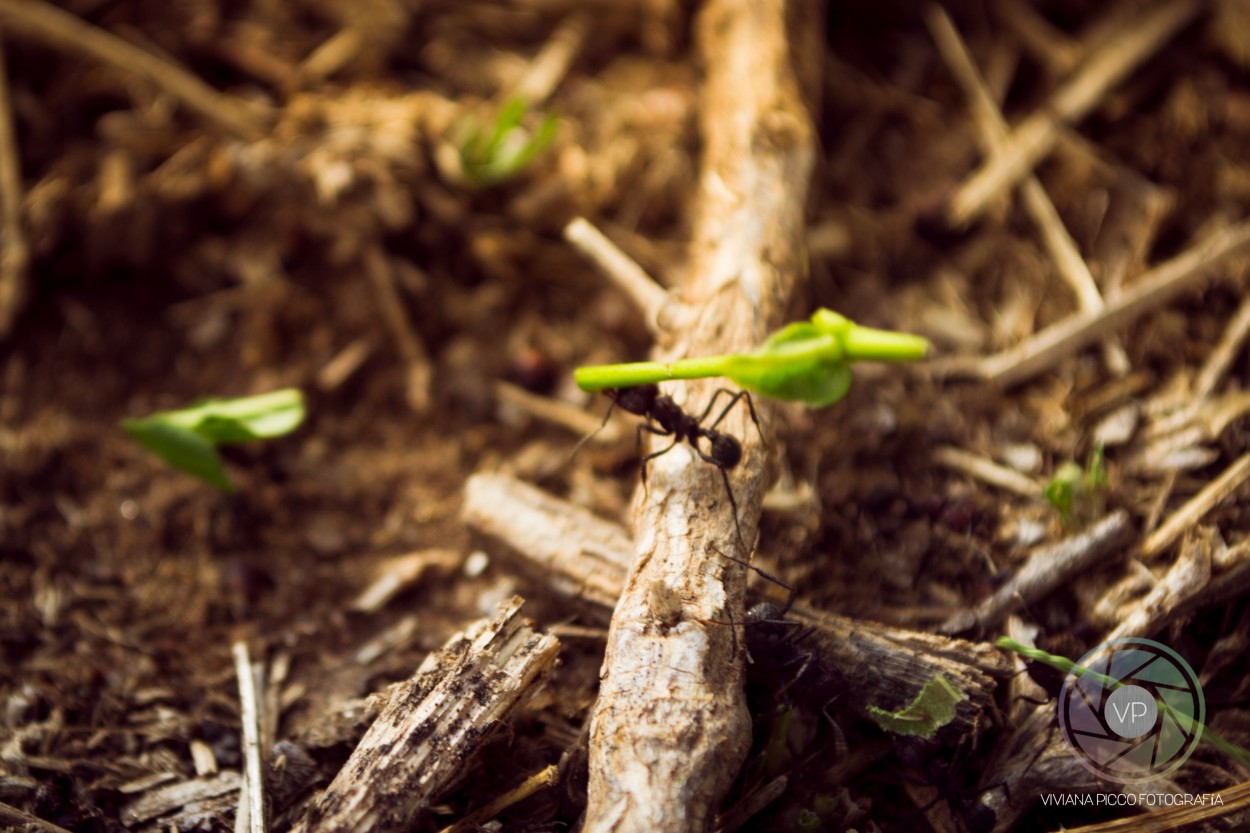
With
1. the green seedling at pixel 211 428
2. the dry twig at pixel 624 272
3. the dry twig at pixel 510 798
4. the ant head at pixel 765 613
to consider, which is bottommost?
the dry twig at pixel 510 798

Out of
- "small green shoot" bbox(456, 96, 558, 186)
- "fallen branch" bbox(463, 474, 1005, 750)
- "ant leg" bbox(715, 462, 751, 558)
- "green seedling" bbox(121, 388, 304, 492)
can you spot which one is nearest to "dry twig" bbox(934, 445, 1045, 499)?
"fallen branch" bbox(463, 474, 1005, 750)

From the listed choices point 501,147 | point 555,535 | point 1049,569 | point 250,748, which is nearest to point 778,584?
point 555,535

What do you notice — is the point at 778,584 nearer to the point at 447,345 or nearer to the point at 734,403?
the point at 734,403

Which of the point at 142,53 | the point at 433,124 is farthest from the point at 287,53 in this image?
the point at 433,124

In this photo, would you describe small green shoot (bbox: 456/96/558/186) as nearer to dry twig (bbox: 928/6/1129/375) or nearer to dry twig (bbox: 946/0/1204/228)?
dry twig (bbox: 946/0/1204/228)

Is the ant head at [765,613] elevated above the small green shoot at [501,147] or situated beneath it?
situated beneath

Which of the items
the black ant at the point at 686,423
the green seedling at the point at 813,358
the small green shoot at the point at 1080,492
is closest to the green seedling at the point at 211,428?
the black ant at the point at 686,423

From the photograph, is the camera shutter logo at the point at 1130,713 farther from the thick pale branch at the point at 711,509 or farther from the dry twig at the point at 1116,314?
the dry twig at the point at 1116,314
